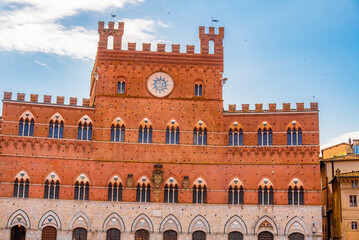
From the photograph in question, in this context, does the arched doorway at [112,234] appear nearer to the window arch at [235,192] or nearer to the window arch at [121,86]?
the window arch at [235,192]

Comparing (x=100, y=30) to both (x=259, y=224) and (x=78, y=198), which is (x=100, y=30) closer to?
(x=78, y=198)

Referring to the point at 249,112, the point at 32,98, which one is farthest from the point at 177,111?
the point at 32,98

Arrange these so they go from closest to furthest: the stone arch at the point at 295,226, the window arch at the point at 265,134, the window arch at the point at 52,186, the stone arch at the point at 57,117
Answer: the window arch at the point at 52,186
the stone arch at the point at 295,226
the stone arch at the point at 57,117
the window arch at the point at 265,134

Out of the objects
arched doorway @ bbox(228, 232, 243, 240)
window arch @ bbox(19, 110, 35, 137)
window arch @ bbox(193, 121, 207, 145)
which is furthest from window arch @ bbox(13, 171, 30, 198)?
arched doorway @ bbox(228, 232, 243, 240)

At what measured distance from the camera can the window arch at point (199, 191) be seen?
52031 mm

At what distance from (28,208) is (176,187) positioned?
14011mm

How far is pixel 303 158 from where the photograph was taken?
170ft

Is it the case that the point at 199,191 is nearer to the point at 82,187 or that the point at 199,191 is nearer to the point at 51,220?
the point at 82,187

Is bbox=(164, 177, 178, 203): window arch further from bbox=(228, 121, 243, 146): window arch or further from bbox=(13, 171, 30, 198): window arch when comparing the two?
bbox=(13, 171, 30, 198): window arch

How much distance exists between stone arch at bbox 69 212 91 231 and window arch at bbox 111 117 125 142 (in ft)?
25.9

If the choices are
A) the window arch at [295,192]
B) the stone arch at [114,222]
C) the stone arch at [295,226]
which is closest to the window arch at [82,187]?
the stone arch at [114,222]

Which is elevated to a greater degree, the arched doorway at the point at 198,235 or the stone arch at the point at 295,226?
the stone arch at the point at 295,226

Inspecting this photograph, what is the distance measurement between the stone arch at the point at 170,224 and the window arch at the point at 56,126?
42.2 feet

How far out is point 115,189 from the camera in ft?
169
